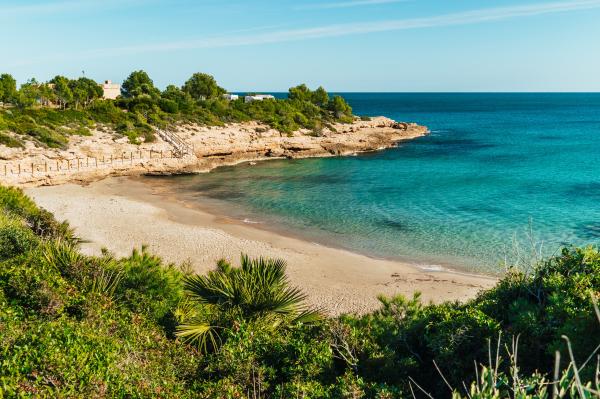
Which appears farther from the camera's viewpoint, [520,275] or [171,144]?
[171,144]

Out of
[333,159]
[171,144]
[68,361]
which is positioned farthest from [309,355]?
[333,159]

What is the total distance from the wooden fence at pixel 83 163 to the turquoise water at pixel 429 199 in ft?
12.9

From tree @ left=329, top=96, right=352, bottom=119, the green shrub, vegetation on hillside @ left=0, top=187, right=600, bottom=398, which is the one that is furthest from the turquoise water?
tree @ left=329, top=96, right=352, bottom=119

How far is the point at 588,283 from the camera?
770 cm

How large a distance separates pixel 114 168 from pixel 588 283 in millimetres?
35468

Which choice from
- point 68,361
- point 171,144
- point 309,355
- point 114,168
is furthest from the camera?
point 171,144

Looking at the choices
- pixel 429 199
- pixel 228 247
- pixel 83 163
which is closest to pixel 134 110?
pixel 83 163

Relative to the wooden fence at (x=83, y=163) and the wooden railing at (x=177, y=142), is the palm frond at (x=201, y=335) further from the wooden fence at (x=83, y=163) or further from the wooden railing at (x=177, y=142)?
the wooden railing at (x=177, y=142)

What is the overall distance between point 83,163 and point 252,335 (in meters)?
32.4

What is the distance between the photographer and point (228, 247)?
21859 mm

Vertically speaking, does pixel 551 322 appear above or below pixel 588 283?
below

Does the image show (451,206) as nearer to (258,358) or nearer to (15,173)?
(258,358)

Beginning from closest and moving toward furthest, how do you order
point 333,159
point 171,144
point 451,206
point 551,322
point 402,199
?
point 551,322 → point 451,206 → point 402,199 → point 171,144 → point 333,159

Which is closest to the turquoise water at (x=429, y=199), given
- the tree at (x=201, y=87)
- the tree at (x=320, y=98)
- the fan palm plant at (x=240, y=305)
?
the fan palm plant at (x=240, y=305)
